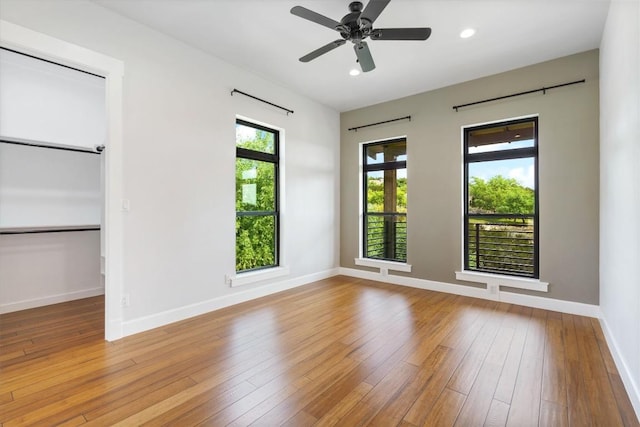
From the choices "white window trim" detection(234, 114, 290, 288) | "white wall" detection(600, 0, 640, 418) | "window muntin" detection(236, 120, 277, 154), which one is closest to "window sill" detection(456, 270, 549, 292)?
"white wall" detection(600, 0, 640, 418)

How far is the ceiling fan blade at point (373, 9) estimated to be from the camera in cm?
214

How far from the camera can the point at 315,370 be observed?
7.49 feet

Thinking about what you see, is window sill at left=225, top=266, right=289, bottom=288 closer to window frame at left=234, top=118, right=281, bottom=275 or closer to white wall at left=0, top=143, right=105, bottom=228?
window frame at left=234, top=118, right=281, bottom=275

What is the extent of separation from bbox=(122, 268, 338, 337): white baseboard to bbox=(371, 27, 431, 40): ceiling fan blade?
331 centimetres

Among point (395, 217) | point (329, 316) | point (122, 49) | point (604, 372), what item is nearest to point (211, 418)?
point (329, 316)

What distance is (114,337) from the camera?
280 cm

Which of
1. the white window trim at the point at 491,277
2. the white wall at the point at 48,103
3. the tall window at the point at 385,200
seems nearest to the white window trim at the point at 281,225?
the tall window at the point at 385,200

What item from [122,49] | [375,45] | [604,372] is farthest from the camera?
[375,45]

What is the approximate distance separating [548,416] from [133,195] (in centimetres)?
365

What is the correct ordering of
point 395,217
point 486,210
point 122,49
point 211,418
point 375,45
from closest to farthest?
point 211,418 < point 122,49 < point 375,45 < point 486,210 < point 395,217

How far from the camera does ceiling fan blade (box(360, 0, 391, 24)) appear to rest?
2.14m

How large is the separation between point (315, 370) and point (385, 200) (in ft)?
11.7

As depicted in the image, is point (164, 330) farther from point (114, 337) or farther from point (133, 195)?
point (133, 195)

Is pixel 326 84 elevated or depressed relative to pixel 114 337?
elevated
